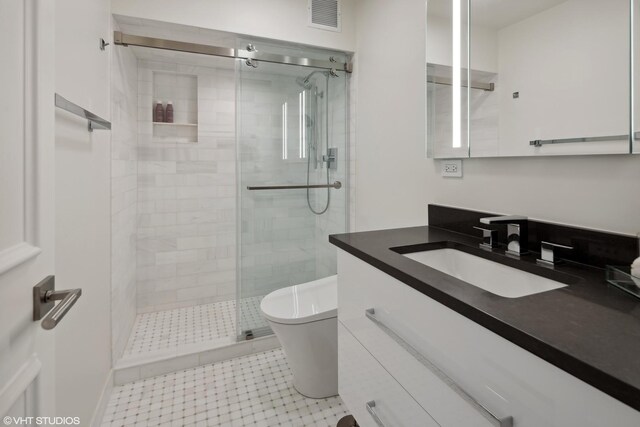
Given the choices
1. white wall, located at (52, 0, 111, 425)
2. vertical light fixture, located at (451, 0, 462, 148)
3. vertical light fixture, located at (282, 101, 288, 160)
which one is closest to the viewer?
white wall, located at (52, 0, 111, 425)

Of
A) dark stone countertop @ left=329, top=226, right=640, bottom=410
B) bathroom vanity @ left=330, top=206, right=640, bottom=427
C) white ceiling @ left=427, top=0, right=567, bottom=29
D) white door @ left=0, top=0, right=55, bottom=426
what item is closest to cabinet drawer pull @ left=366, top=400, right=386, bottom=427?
bathroom vanity @ left=330, top=206, right=640, bottom=427

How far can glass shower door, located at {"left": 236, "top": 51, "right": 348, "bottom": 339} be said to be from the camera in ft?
7.31

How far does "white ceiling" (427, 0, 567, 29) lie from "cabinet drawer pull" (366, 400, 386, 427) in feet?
4.77

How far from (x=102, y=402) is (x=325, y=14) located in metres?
2.68

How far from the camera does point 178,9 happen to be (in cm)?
196

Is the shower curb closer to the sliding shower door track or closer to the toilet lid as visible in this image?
the toilet lid

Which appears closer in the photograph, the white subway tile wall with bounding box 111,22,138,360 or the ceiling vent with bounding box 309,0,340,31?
the white subway tile wall with bounding box 111,22,138,360

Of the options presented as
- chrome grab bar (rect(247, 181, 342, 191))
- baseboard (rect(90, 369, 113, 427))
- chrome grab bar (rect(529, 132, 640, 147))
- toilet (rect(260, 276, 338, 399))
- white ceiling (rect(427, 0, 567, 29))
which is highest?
white ceiling (rect(427, 0, 567, 29))

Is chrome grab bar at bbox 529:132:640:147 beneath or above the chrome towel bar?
beneath

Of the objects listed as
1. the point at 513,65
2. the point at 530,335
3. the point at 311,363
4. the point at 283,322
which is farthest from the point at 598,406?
the point at 311,363

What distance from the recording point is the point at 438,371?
788 mm

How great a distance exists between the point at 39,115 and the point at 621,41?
57.4 inches

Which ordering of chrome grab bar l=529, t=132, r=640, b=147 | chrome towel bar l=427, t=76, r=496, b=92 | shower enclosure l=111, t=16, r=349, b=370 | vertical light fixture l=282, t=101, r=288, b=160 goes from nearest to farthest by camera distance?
chrome grab bar l=529, t=132, r=640, b=147 < chrome towel bar l=427, t=76, r=496, b=92 < shower enclosure l=111, t=16, r=349, b=370 < vertical light fixture l=282, t=101, r=288, b=160

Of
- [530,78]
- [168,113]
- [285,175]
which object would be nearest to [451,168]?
→ [530,78]
